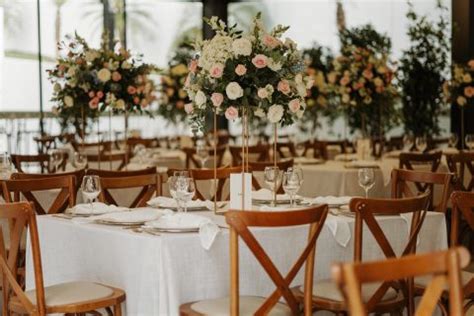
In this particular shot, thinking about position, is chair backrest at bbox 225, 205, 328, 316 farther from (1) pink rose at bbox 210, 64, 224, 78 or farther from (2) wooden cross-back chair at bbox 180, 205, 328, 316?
(1) pink rose at bbox 210, 64, 224, 78

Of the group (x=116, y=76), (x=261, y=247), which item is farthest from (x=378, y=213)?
(x=116, y=76)

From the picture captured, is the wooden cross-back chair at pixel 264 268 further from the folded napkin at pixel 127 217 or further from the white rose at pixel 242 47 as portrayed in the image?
the white rose at pixel 242 47

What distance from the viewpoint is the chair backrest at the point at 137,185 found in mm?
5590

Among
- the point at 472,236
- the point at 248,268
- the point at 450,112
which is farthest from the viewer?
the point at 450,112

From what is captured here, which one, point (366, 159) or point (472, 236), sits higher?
point (366, 159)

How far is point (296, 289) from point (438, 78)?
7.64m

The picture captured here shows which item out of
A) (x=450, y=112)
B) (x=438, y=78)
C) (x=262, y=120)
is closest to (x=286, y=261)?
(x=438, y=78)

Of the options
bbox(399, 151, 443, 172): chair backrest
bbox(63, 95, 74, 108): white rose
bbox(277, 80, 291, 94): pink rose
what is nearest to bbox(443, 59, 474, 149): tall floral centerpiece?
bbox(399, 151, 443, 172): chair backrest

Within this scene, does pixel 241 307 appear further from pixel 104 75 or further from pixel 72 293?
pixel 104 75

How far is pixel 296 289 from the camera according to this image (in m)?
4.51

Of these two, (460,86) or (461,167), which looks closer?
(461,167)

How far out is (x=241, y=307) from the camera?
4.13 metres

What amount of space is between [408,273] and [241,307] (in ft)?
5.02

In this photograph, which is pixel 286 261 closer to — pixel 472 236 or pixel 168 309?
pixel 168 309
